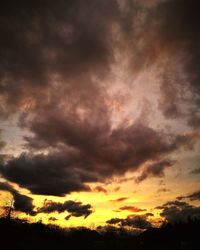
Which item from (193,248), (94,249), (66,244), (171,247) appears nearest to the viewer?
(193,248)

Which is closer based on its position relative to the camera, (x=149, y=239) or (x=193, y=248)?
(x=193, y=248)

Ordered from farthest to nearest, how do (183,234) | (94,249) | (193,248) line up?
(94,249), (183,234), (193,248)

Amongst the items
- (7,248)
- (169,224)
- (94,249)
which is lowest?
(7,248)

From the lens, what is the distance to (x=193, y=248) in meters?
81.0

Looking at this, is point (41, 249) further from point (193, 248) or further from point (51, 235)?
point (193, 248)

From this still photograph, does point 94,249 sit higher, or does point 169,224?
point 169,224

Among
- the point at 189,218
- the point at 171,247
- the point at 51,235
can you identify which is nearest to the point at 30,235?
the point at 51,235

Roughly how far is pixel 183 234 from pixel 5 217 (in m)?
71.0

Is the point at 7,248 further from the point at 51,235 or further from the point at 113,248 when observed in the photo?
the point at 113,248

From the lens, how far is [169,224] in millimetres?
142000

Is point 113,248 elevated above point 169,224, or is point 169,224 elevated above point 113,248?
point 169,224

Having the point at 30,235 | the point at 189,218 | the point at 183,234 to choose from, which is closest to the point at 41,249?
the point at 30,235

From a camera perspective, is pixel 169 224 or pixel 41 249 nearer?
A: pixel 41 249

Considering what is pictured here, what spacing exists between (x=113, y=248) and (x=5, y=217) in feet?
296
